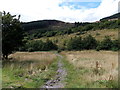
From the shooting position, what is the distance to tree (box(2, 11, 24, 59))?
75.2 feet

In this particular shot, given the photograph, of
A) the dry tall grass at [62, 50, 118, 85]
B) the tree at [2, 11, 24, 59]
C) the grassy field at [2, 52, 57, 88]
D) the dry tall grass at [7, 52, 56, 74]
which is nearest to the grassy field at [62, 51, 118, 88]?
the dry tall grass at [62, 50, 118, 85]

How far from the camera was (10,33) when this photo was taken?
23094 millimetres

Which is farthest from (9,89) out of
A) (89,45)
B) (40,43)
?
(40,43)

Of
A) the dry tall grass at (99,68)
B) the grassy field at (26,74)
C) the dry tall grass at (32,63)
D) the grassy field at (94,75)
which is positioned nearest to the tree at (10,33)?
the dry tall grass at (32,63)

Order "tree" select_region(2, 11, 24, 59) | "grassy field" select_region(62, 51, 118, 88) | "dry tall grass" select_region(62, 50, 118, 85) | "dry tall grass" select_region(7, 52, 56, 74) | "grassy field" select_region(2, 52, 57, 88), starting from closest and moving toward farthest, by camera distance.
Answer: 1. "grassy field" select_region(62, 51, 118, 88)
2. "dry tall grass" select_region(62, 50, 118, 85)
3. "grassy field" select_region(2, 52, 57, 88)
4. "dry tall grass" select_region(7, 52, 56, 74)
5. "tree" select_region(2, 11, 24, 59)

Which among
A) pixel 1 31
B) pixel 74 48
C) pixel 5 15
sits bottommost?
pixel 74 48

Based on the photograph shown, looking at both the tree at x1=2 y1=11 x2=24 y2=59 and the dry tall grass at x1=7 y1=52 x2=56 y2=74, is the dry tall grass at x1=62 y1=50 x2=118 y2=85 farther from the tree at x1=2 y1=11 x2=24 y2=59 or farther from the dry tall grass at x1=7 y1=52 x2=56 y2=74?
the tree at x1=2 y1=11 x2=24 y2=59

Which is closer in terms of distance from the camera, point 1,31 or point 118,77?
point 118,77

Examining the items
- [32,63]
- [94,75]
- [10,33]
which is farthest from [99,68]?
[10,33]

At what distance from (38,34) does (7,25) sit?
13128 cm

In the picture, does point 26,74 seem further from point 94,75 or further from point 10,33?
point 10,33

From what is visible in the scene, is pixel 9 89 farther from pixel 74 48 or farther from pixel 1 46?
pixel 74 48

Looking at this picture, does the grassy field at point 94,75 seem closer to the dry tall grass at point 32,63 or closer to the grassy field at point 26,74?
the grassy field at point 26,74

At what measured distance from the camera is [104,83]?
324 inches
